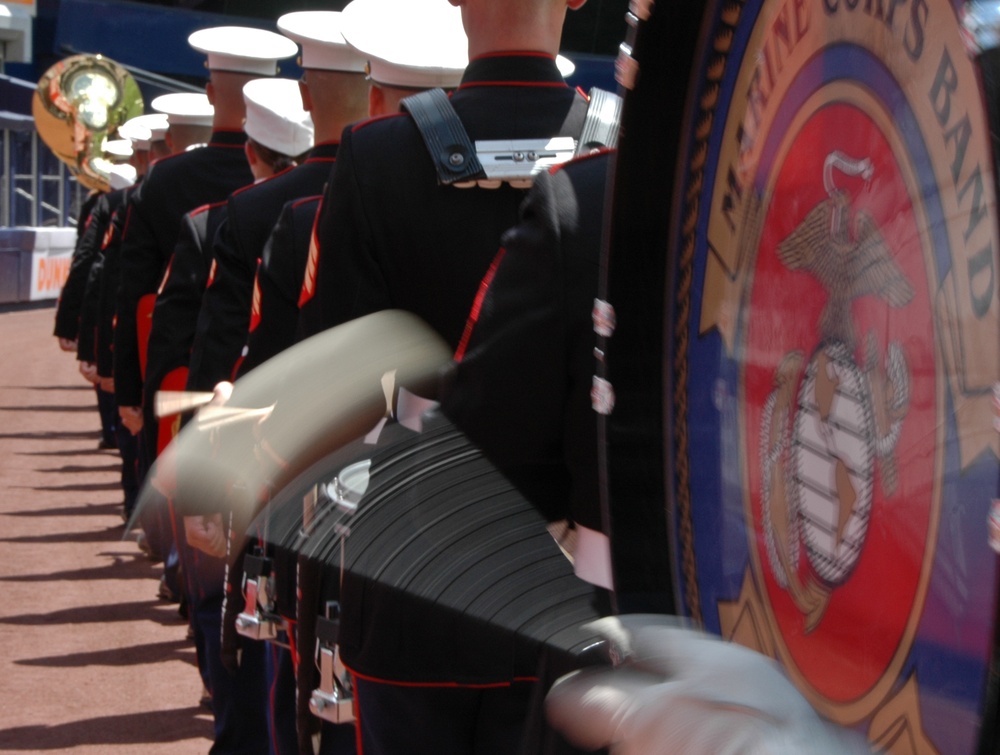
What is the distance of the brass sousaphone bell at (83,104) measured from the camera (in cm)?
1792

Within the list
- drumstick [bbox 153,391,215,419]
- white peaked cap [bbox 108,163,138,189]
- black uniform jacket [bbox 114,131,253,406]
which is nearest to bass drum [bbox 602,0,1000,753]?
drumstick [bbox 153,391,215,419]

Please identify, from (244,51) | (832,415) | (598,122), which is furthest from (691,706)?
(244,51)

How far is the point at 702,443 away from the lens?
1.07 meters

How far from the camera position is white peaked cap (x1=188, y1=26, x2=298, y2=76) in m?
4.43

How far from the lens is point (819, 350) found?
91cm

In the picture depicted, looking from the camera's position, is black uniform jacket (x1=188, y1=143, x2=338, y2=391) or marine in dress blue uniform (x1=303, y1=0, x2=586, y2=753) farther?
black uniform jacket (x1=188, y1=143, x2=338, y2=391)

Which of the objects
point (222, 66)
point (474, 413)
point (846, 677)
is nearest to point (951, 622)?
point (846, 677)

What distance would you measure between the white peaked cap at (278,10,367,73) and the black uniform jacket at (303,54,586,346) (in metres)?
1.07

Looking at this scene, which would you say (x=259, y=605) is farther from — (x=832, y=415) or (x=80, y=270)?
(x=80, y=270)

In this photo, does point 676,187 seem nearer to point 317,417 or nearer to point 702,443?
point 702,443

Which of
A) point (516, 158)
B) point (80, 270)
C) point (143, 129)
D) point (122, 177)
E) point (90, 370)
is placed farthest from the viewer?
point (122, 177)

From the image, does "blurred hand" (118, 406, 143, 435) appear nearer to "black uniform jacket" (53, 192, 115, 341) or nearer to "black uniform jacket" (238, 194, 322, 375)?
"black uniform jacket" (238, 194, 322, 375)

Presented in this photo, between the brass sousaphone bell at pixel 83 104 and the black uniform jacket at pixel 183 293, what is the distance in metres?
13.8

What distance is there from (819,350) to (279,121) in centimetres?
308
